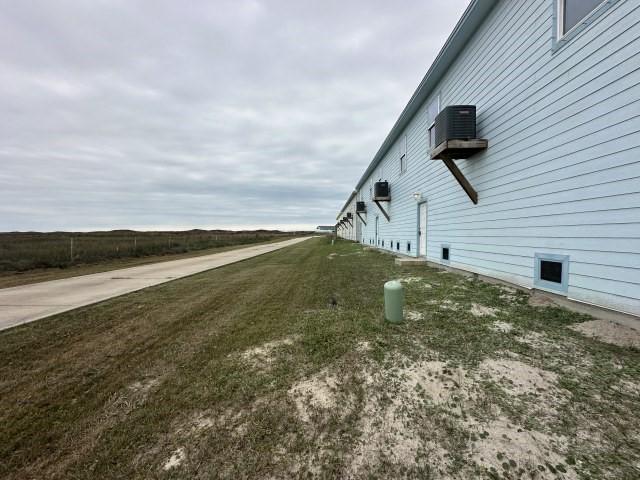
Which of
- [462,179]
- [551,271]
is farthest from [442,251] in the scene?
[551,271]

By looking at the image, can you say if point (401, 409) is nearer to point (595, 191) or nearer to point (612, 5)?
point (595, 191)

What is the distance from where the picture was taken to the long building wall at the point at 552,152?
330 cm

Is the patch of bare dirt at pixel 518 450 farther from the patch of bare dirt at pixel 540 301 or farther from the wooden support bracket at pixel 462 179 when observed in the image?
the wooden support bracket at pixel 462 179

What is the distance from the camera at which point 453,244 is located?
770 centimetres

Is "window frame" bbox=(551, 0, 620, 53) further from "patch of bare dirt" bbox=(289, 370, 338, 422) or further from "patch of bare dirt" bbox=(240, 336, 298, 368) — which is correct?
"patch of bare dirt" bbox=(240, 336, 298, 368)

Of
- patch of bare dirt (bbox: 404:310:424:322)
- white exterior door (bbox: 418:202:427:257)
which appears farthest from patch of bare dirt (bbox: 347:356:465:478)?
white exterior door (bbox: 418:202:427:257)

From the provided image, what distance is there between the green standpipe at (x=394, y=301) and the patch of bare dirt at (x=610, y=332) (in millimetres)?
2059

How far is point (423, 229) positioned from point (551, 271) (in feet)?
19.0

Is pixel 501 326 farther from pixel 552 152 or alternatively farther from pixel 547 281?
pixel 552 152

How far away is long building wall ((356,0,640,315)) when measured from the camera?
330 centimetres

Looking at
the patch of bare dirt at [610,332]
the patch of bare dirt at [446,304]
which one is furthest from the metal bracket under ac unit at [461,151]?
the patch of bare dirt at [610,332]

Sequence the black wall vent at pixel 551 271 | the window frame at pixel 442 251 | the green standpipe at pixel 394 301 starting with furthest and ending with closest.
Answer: the window frame at pixel 442 251 → the black wall vent at pixel 551 271 → the green standpipe at pixel 394 301

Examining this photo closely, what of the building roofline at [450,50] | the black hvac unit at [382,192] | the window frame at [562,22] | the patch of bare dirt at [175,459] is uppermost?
the building roofline at [450,50]

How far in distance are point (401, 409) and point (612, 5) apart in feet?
17.7
